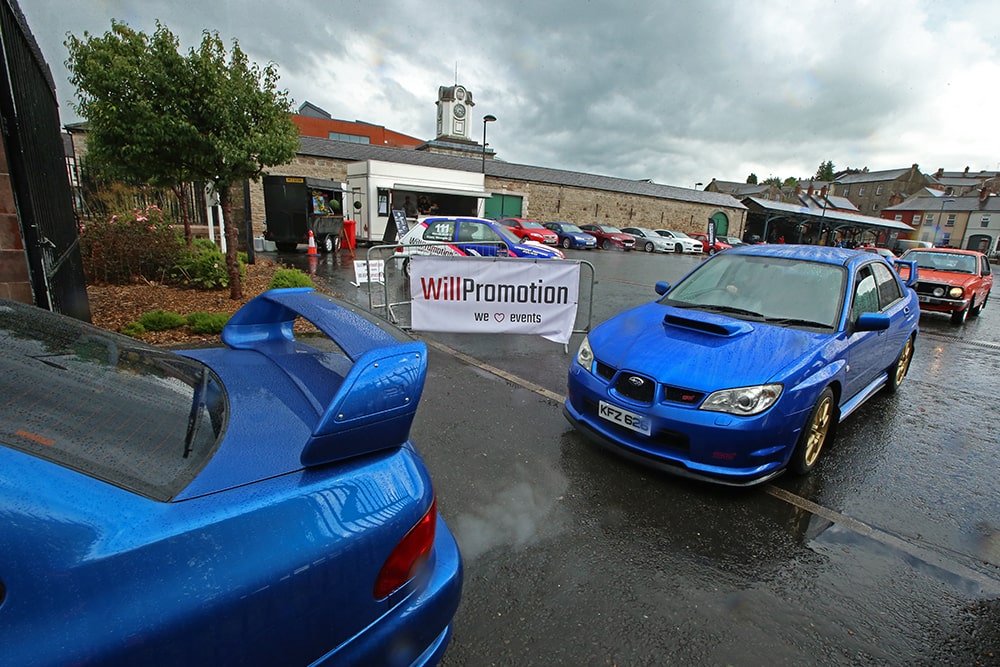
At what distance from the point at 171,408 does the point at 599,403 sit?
2.64 meters

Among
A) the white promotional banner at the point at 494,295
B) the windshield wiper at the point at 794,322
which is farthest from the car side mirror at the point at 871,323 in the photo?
the white promotional banner at the point at 494,295

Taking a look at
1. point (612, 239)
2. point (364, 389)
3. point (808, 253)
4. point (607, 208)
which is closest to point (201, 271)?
point (364, 389)

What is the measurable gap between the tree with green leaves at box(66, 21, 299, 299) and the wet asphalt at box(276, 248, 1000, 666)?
455cm

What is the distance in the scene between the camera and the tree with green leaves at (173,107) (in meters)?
5.71

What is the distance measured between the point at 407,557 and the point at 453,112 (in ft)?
190

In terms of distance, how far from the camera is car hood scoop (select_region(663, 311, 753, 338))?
11.8 ft

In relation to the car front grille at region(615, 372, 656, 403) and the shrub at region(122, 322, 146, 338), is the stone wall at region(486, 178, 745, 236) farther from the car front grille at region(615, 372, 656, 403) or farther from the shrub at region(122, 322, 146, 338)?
the car front grille at region(615, 372, 656, 403)

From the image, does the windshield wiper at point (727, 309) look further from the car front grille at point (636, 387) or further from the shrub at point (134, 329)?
the shrub at point (134, 329)

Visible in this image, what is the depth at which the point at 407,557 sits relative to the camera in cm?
144

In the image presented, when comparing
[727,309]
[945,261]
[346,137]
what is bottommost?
[727,309]

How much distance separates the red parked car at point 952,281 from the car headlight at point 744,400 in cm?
1054

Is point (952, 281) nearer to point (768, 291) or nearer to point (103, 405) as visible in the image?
point (768, 291)

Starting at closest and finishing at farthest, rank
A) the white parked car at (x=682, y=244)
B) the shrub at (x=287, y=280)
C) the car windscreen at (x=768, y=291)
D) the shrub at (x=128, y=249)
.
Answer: the car windscreen at (x=768, y=291) → the shrub at (x=287, y=280) → the shrub at (x=128, y=249) → the white parked car at (x=682, y=244)

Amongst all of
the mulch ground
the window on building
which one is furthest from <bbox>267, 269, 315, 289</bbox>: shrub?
the window on building
